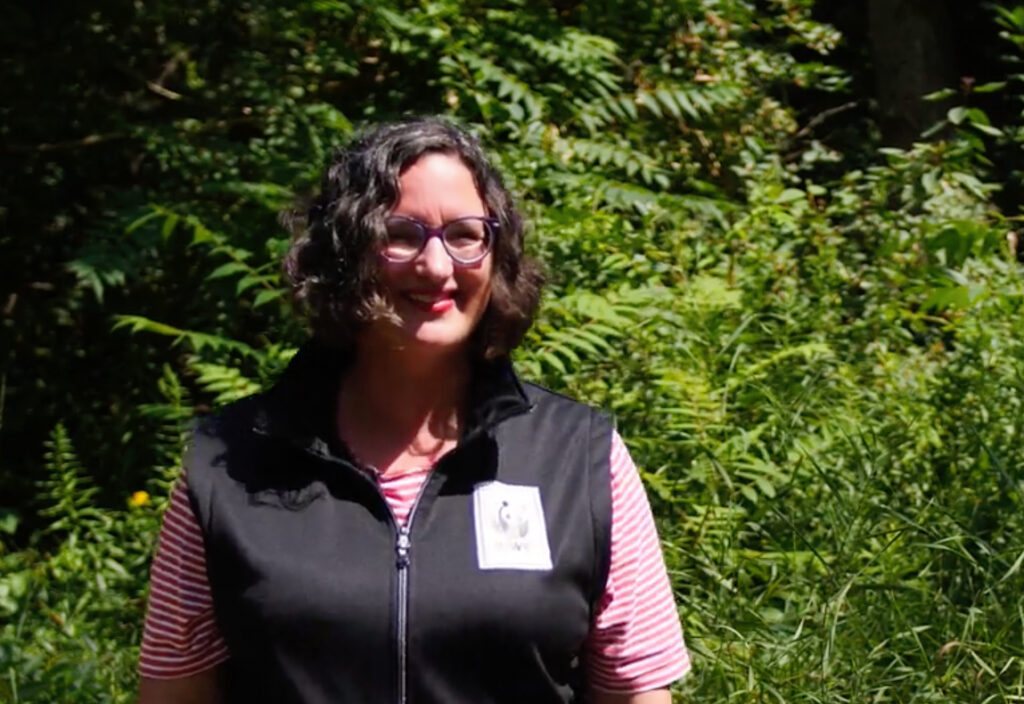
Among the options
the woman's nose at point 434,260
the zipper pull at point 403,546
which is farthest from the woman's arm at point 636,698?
the woman's nose at point 434,260

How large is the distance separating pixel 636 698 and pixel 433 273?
0.63m

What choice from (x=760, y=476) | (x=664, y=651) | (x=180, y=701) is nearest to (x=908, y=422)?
(x=760, y=476)

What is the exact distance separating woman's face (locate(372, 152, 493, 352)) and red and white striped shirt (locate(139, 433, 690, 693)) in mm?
192

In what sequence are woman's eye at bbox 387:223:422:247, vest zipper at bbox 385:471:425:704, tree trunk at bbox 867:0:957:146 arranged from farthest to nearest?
1. tree trunk at bbox 867:0:957:146
2. woman's eye at bbox 387:223:422:247
3. vest zipper at bbox 385:471:425:704

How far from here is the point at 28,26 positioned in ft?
20.1

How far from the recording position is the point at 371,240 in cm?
211

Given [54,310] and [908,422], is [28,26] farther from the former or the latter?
[908,422]

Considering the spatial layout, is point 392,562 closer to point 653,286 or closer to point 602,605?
point 602,605

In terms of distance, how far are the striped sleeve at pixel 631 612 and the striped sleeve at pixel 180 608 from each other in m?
0.51

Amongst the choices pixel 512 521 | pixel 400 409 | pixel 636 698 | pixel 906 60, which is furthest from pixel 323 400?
pixel 906 60

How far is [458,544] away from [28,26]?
466cm

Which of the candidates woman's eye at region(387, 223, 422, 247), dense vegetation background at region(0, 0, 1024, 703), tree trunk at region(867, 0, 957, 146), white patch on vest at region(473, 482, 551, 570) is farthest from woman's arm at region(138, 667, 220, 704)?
tree trunk at region(867, 0, 957, 146)

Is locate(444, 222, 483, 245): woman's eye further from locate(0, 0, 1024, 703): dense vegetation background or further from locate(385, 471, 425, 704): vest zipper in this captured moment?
locate(0, 0, 1024, 703): dense vegetation background

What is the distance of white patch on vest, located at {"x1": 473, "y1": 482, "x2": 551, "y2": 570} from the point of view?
6.75 feet
